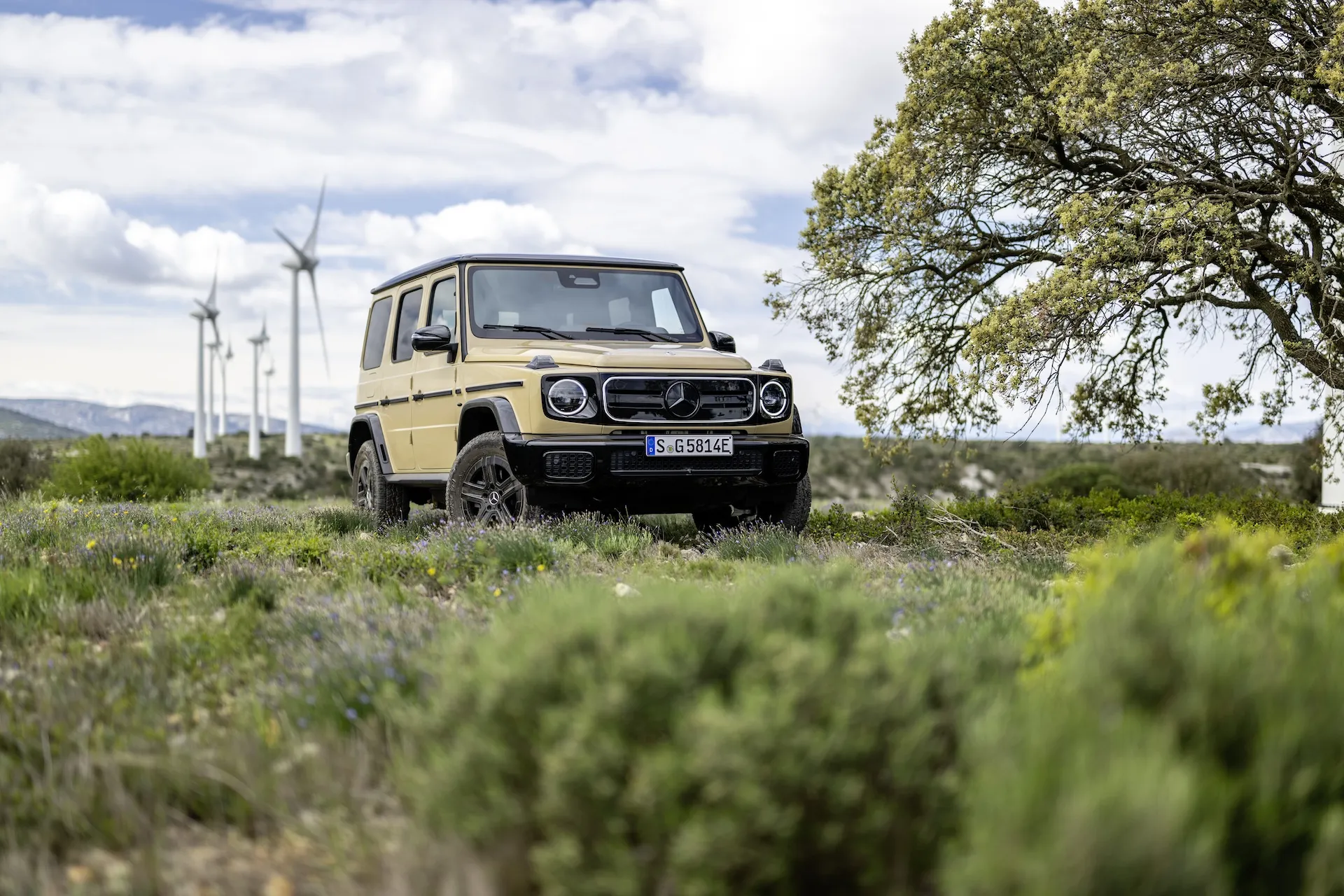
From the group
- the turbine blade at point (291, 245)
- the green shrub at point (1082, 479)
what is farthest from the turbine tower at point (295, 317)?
the green shrub at point (1082, 479)


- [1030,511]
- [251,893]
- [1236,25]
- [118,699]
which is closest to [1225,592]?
[251,893]

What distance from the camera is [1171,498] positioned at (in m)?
13.4

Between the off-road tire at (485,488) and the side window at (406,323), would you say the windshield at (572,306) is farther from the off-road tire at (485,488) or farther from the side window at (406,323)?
the side window at (406,323)

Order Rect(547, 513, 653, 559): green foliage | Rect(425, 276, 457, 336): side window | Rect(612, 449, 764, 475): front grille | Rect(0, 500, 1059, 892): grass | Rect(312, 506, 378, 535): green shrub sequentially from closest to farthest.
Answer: Rect(0, 500, 1059, 892): grass → Rect(547, 513, 653, 559): green foliage → Rect(612, 449, 764, 475): front grille → Rect(425, 276, 457, 336): side window → Rect(312, 506, 378, 535): green shrub

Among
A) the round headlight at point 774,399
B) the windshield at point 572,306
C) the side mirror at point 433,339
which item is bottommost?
→ the round headlight at point 774,399

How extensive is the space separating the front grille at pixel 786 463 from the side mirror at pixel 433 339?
2626mm

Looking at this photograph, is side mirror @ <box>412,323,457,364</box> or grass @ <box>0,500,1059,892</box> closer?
grass @ <box>0,500,1059,892</box>

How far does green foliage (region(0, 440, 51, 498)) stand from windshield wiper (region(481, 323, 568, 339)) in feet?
51.4

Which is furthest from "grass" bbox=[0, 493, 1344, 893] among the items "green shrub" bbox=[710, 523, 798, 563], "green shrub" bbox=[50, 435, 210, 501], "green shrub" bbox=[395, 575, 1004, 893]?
"green shrub" bbox=[50, 435, 210, 501]

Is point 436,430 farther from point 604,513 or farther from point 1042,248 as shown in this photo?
point 1042,248

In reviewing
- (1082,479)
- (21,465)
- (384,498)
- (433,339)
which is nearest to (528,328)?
(433,339)

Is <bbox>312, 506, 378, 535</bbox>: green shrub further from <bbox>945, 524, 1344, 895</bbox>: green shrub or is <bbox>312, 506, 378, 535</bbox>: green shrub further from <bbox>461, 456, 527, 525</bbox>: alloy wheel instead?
<bbox>945, 524, 1344, 895</bbox>: green shrub

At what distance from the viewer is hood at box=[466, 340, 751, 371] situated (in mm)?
7898

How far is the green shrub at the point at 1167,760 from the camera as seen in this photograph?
67.8 inches
